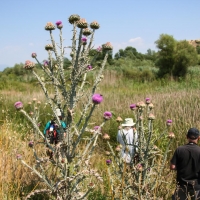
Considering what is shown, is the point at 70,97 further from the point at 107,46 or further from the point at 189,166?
the point at 189,166

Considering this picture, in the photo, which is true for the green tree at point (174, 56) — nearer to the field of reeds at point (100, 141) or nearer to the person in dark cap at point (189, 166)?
the field of reeds at point (100, 141)

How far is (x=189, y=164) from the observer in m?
3.69

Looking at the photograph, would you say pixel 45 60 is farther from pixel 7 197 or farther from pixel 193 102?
pixel 193 102

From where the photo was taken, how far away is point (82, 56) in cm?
205

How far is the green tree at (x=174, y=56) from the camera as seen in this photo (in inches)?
881

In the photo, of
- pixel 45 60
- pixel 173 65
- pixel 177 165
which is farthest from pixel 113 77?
pixel 45 60

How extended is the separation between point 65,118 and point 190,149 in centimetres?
215

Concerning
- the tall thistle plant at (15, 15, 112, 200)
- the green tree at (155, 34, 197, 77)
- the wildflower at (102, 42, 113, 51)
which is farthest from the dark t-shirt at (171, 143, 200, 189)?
the green tree at (155, 34, 197, 77)

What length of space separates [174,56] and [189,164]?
66.9 ft

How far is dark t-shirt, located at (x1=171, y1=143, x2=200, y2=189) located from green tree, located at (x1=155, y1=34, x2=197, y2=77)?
62.2ft

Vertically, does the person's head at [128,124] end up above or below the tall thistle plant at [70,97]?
below

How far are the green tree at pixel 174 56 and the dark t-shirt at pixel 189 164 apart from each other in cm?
1895

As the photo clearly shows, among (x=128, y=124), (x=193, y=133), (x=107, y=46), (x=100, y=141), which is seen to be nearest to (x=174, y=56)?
(x=100, y=141)

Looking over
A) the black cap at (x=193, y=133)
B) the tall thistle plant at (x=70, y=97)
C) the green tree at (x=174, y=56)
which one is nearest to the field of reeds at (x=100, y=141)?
the tall thistle plant at (x=70, y=97)
